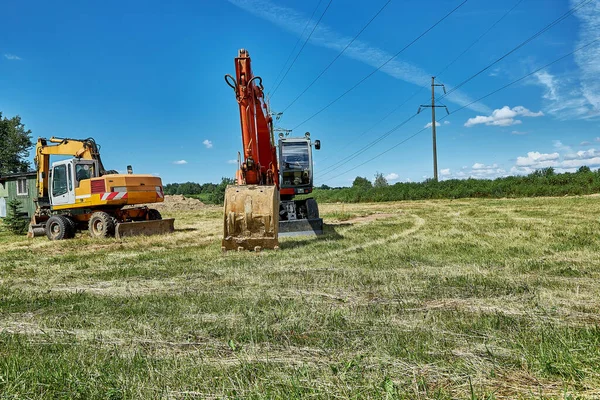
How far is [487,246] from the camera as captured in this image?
28.2ft

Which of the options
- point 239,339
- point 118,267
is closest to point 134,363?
point 239,339

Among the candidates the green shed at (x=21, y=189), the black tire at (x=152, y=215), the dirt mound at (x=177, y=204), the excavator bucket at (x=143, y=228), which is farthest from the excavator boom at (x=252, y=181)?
the dirt mound at (x=177, y=204)

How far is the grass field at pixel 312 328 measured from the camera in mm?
2598

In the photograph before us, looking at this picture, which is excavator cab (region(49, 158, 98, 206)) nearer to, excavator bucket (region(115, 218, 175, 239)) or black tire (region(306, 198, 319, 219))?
excavator bucket (region(115, 218, 175, 239))

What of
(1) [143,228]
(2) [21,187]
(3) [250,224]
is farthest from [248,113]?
(2) [21,187]

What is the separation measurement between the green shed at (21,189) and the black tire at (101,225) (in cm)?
969

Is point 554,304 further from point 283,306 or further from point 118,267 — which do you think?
point 118,267

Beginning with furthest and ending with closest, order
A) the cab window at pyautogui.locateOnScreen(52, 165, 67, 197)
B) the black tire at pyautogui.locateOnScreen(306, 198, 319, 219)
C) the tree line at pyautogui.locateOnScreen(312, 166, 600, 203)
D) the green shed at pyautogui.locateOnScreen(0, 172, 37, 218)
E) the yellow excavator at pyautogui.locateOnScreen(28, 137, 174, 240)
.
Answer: the tree line at pyautogui.locateOnScreen(312, 166, 600, 203)
the green shed at pyautogui.locateOnScreen(0, 172, 37, 218)
the cab window at pyautogui.locateOnScreen(52, 165, 67, 197)
the yellow excavator at pyautogui.locateOnScreen(28, 137, 174, 240)
the black tire at pyautogui.locateOnScreen(306, 198, 319, 219)

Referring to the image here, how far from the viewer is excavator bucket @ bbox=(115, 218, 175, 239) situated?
1338 centimetres

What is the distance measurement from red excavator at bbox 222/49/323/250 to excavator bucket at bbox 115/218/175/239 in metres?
4.47

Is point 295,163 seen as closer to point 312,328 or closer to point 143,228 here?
point 143,228

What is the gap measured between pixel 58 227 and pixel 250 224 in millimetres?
9330

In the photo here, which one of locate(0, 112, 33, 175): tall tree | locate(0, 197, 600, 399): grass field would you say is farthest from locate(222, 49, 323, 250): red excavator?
locate(0, 112, 33, 175): tall tree

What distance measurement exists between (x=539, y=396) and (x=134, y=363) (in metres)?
2.62
